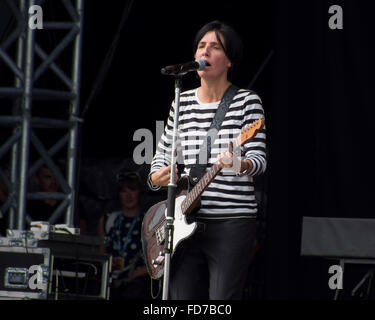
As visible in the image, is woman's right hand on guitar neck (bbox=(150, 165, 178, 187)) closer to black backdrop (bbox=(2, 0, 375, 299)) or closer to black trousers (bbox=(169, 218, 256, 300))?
black trousers (bbox=(169, 218, 256, 300))

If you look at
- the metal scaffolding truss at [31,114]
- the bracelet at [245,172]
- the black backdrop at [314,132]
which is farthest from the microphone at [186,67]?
the metal scaffolding truss at [31,114]

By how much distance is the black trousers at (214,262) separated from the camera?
3635 millimetres

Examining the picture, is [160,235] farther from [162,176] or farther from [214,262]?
[214,262]

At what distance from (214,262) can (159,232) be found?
18.6 inches

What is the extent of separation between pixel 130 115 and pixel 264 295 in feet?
9.00

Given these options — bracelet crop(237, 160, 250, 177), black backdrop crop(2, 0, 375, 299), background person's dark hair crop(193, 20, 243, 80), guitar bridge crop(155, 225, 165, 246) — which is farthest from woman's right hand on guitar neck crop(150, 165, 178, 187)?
Answer: black backdrop crop(2, 0, 375, 299)

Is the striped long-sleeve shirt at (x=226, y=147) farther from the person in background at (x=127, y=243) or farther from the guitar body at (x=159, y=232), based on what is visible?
the person in background at (x=127, y=243)

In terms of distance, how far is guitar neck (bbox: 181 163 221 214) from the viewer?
357 centimetres

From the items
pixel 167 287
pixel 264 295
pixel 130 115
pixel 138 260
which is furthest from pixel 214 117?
pixel 130 115

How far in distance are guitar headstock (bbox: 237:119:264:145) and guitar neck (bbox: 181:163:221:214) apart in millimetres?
166
